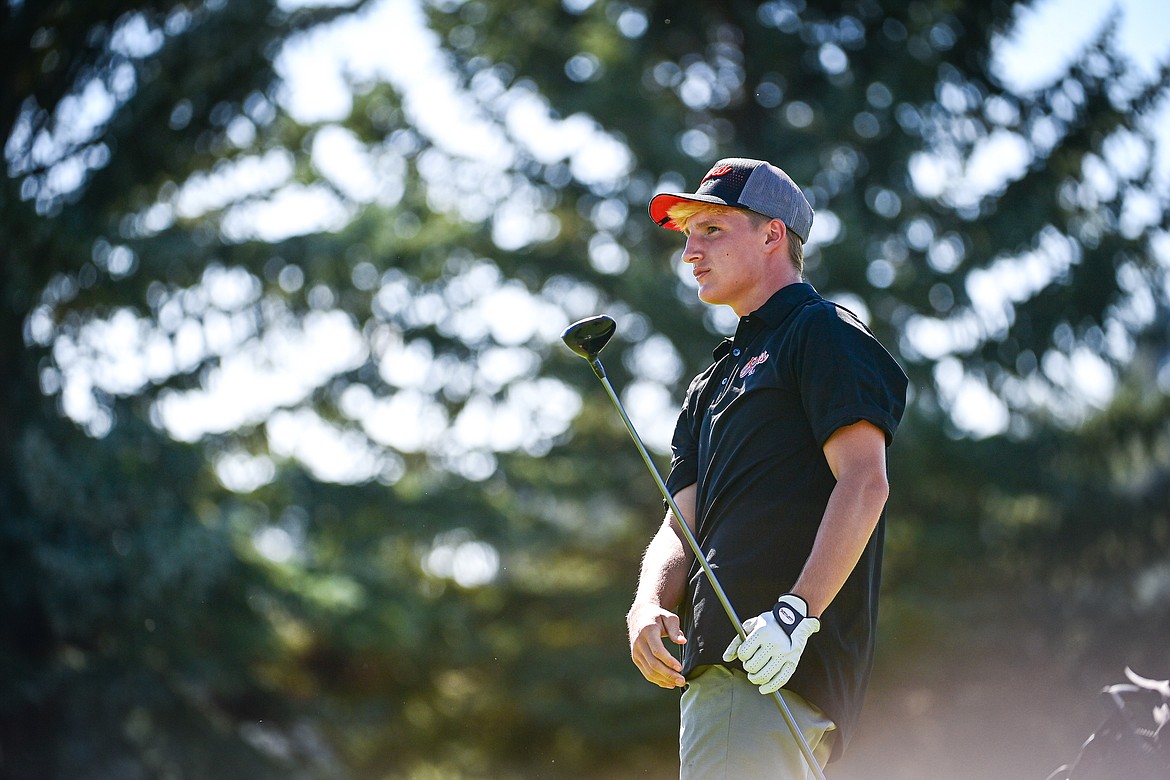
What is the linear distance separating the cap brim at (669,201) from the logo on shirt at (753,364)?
350 millimetres

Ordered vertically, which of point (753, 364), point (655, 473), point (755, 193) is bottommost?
point (655, 473)

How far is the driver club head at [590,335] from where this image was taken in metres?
3.08

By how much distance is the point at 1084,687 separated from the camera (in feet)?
44.5

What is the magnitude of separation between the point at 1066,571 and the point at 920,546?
2.02m

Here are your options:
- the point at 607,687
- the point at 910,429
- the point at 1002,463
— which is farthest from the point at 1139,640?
the point at 607,687

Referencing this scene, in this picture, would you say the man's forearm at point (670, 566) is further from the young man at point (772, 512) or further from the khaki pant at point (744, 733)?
the khaki pant at point (744, 733)

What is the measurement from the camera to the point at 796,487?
2.63 metres

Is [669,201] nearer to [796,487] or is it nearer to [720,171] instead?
[720,171]

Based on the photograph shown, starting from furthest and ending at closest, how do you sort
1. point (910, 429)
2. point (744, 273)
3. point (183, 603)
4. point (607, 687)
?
1. point (607, 687)
2. point (910, 429)
3. point (183, 603)
4. point (744, 273)

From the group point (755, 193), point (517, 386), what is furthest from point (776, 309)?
point (517, 386)

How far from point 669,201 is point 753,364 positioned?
45 cm

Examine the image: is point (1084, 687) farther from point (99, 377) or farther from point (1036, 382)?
point (99, 377)

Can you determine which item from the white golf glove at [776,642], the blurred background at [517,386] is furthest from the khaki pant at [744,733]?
the blurred background at [517,386]

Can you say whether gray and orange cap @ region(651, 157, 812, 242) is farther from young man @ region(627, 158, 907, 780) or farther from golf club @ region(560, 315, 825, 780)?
golf club @ region(560, 315, 825, 780)
